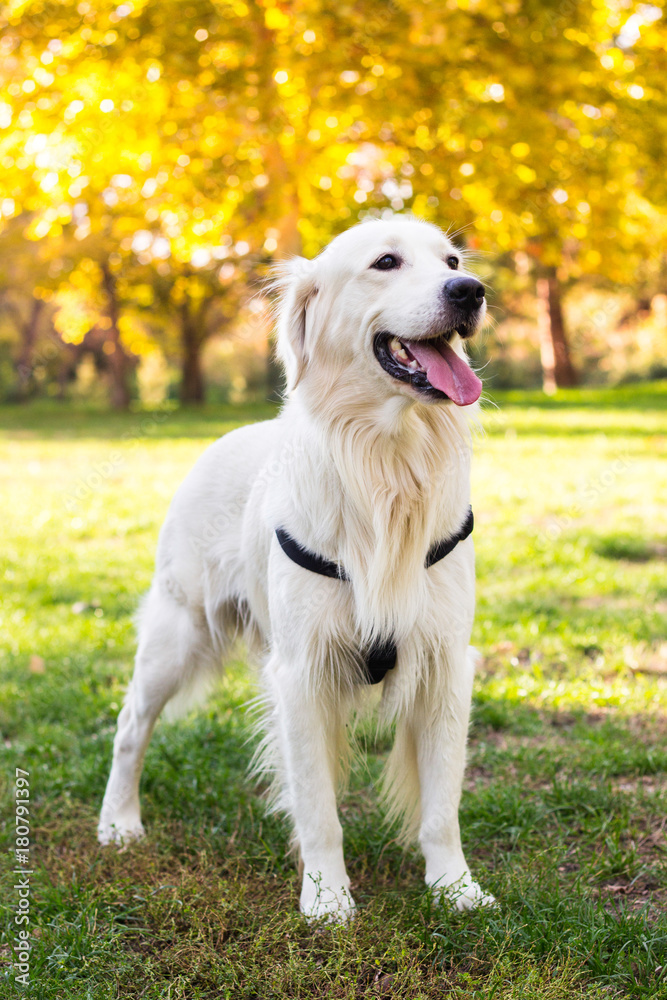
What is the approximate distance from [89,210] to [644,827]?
9.44m

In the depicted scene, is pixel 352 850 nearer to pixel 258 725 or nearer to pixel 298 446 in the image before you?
pixel 258 725

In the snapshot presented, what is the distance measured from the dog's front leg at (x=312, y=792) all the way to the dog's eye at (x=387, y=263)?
1220 mm

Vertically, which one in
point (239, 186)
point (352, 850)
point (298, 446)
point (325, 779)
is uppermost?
point (239, 186)

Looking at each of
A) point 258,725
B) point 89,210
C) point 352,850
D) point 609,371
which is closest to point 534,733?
point 352,850

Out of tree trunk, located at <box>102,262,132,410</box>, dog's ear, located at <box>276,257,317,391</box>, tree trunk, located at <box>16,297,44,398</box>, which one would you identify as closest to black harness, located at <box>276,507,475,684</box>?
dog's ear, located at <box>276,257,317,391</box>

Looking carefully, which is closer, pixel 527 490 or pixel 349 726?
pixel 349 726

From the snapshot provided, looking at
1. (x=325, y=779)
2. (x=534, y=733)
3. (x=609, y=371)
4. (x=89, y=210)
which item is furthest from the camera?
(x=609, y=371)

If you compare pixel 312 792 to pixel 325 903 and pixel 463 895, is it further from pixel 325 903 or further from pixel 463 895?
pixel 463 895

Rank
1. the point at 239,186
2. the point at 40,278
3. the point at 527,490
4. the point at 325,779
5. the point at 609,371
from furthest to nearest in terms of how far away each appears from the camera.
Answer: the point at 609,371 → the point at 40,278 → the point at 239,186 → the point at 527,490 → the point at 325,779

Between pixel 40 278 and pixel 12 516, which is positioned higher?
pixel 40 278

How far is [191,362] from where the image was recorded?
85.8 ft

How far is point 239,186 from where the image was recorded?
8.32 metres

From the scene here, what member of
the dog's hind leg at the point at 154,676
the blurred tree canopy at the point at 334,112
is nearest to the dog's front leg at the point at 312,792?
the dog's hind leg at the point at 154,676

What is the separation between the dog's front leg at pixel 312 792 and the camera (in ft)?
7.72
